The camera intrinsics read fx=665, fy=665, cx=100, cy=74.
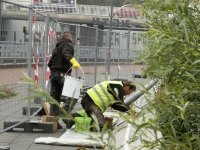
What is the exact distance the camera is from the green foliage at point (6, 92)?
31.0 ft

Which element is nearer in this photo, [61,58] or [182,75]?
[182,75]

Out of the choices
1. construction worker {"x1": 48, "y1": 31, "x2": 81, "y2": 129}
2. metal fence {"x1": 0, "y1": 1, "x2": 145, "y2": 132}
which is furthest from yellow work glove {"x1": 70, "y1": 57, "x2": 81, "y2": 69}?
metal fence {"x1": 0, "y1": 1, "x2": 145, "y2": 132}

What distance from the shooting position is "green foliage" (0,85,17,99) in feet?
31.0

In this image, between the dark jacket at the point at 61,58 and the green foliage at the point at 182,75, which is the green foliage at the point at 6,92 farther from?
the green foliage at the point at 182,75

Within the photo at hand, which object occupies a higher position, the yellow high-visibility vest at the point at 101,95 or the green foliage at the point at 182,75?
the green foliage at the point at 182,75

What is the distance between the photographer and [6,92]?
966 cm

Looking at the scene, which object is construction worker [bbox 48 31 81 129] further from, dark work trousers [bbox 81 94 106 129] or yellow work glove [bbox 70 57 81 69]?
dark work trousers [bbox 81 94 106 129]

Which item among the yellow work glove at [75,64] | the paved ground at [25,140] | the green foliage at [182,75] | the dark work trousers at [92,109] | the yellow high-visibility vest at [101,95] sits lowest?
the paved ground at [25,140]

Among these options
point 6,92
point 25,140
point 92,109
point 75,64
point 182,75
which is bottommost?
point 25,140

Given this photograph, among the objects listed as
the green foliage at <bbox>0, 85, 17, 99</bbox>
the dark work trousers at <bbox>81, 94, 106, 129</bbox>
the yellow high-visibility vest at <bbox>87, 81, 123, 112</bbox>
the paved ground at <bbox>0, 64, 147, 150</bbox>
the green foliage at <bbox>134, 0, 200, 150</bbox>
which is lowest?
the paved ground at <bbox>0, 64, 147, 150</bbox>

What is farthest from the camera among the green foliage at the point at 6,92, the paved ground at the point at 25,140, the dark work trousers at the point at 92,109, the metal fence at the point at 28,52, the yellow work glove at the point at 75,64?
the yellow work glove at the point at 75,64

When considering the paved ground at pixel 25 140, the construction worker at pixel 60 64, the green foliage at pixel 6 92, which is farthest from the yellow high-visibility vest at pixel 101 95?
the green foliage at pixel 6 92

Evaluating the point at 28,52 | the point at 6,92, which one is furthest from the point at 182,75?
the point at 28,52

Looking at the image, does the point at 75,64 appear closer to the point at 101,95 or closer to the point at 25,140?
the point at 101,95
